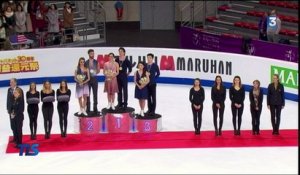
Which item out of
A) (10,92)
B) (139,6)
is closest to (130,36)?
(139,6)

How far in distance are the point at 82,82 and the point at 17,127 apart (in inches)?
84.7

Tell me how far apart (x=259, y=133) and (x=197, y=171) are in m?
3.03

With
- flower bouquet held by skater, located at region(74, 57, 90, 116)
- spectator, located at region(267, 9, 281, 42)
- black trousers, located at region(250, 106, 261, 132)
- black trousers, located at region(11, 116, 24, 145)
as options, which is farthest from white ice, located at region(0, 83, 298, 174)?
spectator, located at region(267, 9, 281, 42)

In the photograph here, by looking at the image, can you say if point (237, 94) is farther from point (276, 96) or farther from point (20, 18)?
point (20, 18)

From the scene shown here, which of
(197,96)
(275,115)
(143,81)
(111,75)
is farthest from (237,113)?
(111,75)

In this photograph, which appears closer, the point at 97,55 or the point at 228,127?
the point at 228,127

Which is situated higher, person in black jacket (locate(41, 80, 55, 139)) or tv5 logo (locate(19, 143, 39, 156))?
person in black jacket (locate(41, 80, 55, 139))

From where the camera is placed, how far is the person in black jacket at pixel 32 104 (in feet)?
47.8

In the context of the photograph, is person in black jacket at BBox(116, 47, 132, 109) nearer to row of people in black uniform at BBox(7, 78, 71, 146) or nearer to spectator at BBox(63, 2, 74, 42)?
row of people in black uniform at BBox(7, 78, 71, 146)

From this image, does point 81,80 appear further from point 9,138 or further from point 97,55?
point 97,55

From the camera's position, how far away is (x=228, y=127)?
53.8 ft

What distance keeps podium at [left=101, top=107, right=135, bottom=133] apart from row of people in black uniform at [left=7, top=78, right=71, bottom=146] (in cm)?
106

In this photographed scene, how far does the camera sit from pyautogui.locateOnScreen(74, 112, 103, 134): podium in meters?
15.7

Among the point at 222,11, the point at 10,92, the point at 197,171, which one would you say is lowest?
the point at 197,171
